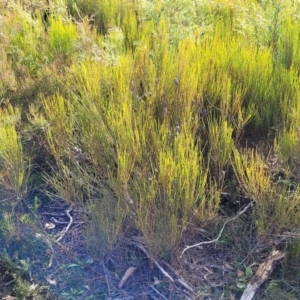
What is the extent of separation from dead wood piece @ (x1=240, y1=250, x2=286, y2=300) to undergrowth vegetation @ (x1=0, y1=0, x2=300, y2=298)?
7 centimetres

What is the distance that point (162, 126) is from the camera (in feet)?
6.84

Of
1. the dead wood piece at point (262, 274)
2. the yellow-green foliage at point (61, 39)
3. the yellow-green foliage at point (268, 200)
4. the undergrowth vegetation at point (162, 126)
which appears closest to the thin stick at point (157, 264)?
the undergrowth vegetation at point (162, 126)

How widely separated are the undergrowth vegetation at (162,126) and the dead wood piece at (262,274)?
7 centimetres

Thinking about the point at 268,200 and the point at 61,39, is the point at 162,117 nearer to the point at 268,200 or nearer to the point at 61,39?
the point at 268,200

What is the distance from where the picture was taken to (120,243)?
7.04ft

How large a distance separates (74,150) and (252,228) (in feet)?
3.32

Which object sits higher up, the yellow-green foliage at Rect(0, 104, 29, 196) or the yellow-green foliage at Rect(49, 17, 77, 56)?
the yellow-green foliage at Rect(49, 17, 77, 56)

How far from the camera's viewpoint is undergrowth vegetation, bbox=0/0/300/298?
78.6 inches

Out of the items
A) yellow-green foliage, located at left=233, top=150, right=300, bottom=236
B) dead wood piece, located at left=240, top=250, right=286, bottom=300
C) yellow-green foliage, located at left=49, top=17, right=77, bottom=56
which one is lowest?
dead wood piece, located at left=240, top=250, right=286, bottom=300

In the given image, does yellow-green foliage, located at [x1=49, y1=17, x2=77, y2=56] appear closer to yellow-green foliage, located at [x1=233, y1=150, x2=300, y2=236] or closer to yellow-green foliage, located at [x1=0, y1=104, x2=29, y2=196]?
yellow-green foliage, located at [x1=0, y1=104, x2=29, y2=196]

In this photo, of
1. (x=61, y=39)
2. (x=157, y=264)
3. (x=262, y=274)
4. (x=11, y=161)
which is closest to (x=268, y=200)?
(x=262, y=274)

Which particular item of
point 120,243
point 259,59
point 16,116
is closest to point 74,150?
point 16,116

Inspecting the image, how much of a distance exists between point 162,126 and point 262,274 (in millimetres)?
806

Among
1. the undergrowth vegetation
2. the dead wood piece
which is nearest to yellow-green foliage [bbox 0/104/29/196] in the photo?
the undergrowth vegetation
